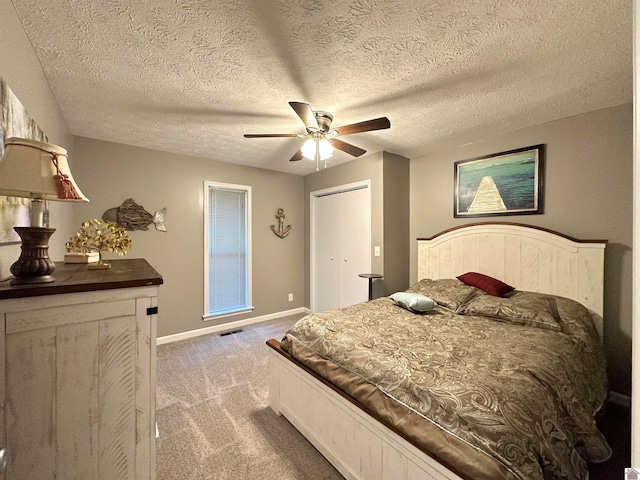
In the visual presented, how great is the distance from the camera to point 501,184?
110 inches

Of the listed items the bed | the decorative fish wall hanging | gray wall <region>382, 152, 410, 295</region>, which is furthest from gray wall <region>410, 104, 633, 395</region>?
the decorative fish wall hanging

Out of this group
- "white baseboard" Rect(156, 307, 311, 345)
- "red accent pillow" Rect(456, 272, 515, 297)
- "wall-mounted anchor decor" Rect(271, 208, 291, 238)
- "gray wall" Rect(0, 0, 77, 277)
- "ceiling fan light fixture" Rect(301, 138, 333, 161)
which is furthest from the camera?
"wall-mounted anchor decor" Rect(271, 208, 291, 238)

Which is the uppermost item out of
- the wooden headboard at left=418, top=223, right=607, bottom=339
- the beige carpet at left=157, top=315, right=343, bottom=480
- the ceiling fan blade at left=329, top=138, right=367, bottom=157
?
the ceiling fan blade at left=329, top=138, right=367, bottom=157

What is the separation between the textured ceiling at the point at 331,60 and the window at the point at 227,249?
130 cm

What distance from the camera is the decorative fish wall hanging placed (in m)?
3.04

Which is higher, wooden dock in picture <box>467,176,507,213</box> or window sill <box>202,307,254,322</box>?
wooden dock in picture <box>467,176,507,213</box>

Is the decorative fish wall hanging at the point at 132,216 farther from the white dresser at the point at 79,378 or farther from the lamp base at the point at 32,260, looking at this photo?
the lamp base at the point at 32,260

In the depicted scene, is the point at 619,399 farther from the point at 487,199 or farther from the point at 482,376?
the point at 482,376

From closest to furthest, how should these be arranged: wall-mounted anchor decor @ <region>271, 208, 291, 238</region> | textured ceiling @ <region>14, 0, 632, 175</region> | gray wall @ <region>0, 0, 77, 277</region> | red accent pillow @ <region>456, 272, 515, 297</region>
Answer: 1. gray wall @ <region>0, 0, 77, 277</region>
2. textured ceiling @ <region>14, 0, 632, 175</region>
3. red accent pillow @ <region>456, 272, 515, 297</region>
4. wall-mounted anchor decor @ <region>271, 208, 291, 238</region>

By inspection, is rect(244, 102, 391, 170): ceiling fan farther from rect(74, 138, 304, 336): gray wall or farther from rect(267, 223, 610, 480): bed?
rect(74, 138, 304, 336): gray wall

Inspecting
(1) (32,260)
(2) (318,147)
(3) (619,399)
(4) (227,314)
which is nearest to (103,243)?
(1) (32,260)

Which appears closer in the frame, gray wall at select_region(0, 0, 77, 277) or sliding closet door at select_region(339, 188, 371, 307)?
gray wall at select_region(0, 0, 77, 277)

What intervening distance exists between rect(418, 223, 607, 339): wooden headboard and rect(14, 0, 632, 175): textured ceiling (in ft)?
3.70

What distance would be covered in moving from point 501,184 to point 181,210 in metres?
3.86
